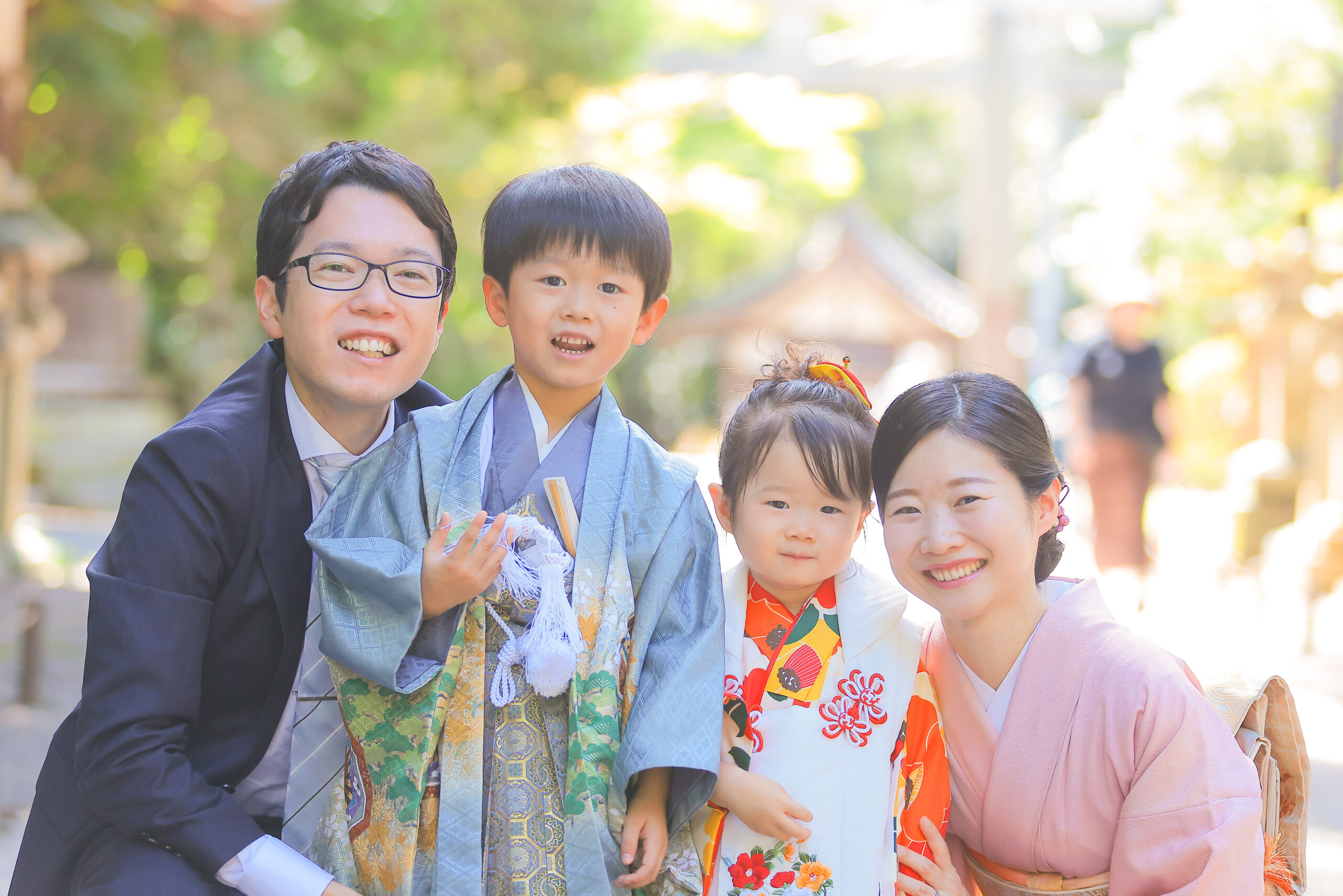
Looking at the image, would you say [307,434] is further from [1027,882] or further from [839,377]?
[1027,882]

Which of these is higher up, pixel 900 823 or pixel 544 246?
pixel 544 246

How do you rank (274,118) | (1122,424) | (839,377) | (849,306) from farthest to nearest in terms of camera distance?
(849,306) < (274,118) < (1122,424) < (839,377)

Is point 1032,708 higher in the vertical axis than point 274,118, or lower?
lower

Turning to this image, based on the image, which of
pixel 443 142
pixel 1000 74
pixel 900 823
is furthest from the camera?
pixel 1000 74

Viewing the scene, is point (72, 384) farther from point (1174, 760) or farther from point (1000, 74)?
point (1174, 760)

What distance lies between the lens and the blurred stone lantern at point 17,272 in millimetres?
5875

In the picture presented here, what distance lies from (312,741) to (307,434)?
545 millimetres

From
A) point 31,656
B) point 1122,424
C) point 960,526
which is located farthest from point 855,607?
point 1122,424

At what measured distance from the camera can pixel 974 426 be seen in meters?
2.01

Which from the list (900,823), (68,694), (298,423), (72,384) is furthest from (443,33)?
(900,823)

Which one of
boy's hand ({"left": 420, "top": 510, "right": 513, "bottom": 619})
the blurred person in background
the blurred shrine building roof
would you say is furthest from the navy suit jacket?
the blurred shrine building roof

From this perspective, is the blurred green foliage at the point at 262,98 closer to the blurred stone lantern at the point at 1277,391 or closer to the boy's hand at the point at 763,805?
the blurred stone lantern at the point at 1277,391

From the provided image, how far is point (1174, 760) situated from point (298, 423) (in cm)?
162

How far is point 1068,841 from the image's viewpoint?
1.97 m
